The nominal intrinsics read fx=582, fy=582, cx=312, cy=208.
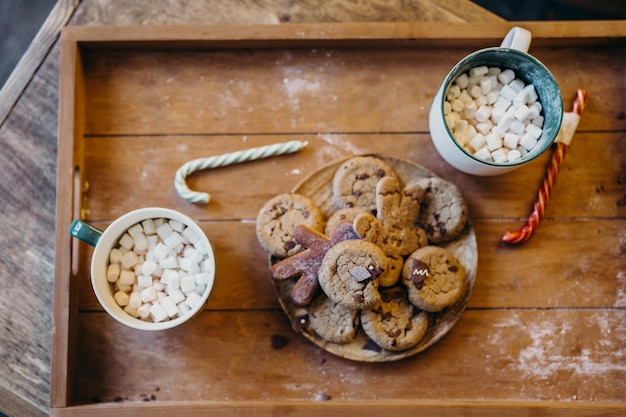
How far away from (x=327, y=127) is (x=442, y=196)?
12.4 inches

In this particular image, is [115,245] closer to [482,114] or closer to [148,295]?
[148,295]

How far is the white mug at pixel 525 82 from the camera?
1.21m

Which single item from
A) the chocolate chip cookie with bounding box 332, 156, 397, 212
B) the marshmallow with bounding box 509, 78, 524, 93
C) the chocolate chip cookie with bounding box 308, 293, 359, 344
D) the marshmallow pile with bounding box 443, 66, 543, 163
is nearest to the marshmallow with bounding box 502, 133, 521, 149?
the marshmallow pile with bounding box 443, 66, 543, 163

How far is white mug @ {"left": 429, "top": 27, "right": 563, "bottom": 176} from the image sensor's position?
1.21 meters

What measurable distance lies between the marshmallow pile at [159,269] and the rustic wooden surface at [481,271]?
0.37ft

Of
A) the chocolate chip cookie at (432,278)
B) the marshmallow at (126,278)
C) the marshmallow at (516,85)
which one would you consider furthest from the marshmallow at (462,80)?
the marshmallow at (126,278)

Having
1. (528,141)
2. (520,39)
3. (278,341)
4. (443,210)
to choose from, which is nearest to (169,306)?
(278,341)

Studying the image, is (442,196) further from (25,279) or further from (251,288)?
(25,279)

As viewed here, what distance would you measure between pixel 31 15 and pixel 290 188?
1149mm

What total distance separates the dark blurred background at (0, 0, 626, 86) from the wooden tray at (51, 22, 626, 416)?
0.54 metres

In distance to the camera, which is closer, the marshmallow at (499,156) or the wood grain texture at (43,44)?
the marshmallow at (499,156)

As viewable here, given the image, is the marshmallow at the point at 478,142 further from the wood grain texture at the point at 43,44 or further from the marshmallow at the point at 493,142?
the wood grain texture at the point at 43,44

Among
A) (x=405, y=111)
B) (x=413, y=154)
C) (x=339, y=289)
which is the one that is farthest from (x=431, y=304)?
(x=405, y=111)

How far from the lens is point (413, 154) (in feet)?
4.49
